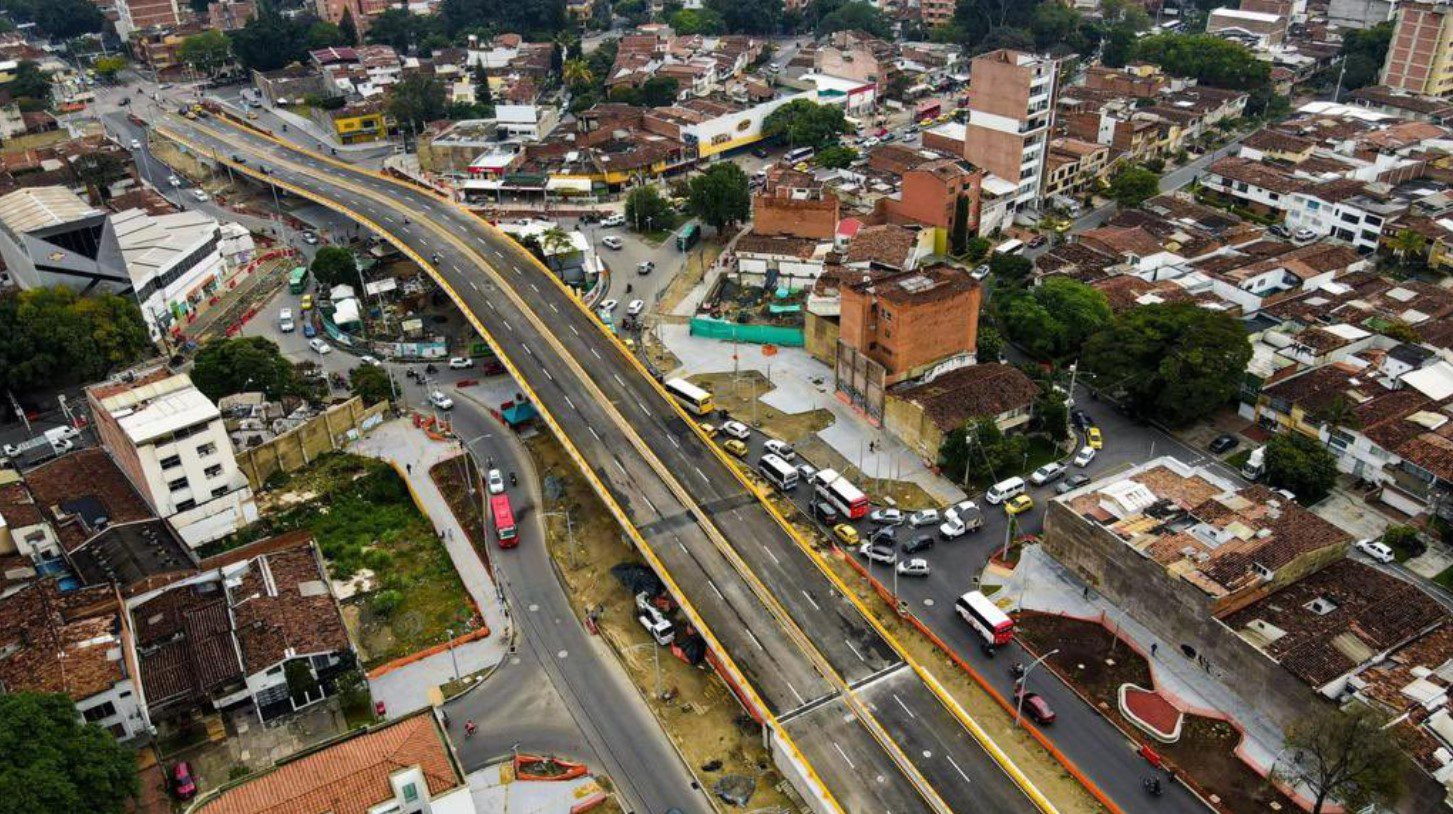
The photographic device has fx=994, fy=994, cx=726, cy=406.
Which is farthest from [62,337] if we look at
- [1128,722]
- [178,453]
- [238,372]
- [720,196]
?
[1128,722]

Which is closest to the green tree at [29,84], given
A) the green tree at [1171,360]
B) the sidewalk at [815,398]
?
the sidewalk at [815,398]

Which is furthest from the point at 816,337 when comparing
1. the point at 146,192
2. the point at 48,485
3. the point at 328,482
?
the point at 146,192

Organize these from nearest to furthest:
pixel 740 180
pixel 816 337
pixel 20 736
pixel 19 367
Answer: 1. pixel 20 736
2. pixel 19 367
3. pixel 816 337
4. pixel 740 180

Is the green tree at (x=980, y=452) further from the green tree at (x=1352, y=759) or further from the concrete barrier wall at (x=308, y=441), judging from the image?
the concrete barrier wall at (x=308, y=441)

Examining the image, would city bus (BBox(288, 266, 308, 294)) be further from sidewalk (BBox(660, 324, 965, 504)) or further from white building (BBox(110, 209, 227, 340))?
sidewalk (BBox(660, 324, 965, 504))

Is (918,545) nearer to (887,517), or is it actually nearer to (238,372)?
(887,517)

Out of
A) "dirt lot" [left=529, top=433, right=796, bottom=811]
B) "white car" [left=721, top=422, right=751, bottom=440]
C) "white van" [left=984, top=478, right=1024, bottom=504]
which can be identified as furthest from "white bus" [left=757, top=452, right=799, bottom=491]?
"white van" [left=984, top=478, right=1024, bottom=504]

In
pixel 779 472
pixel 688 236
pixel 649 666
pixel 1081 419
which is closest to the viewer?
pixel 649 666

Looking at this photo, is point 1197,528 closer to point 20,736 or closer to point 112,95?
point 20,736
